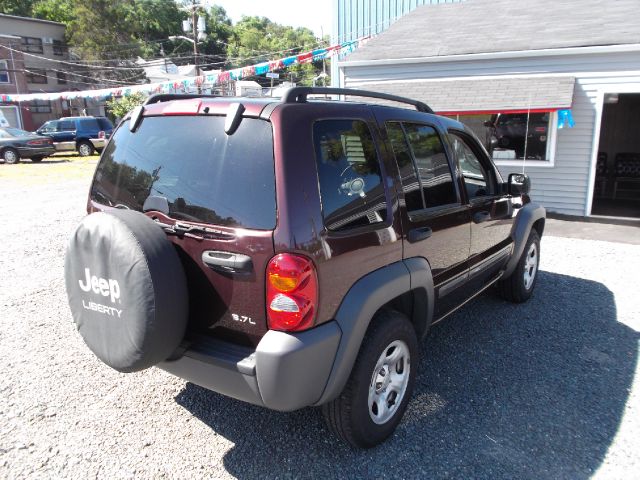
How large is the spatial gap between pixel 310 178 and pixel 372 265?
60 cm

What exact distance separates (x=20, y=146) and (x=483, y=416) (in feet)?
67.8

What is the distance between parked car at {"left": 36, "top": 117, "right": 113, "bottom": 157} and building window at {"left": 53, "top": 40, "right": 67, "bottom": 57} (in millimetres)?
27173

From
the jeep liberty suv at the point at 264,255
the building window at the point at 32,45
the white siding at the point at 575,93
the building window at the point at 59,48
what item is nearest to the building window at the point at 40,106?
the building window at the point at 32,45

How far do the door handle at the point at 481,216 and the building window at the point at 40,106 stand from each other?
42.5 meters

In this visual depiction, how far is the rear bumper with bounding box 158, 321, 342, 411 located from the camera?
2082 mm

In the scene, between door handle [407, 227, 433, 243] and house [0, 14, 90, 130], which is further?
house [0, 14, 90, 130]

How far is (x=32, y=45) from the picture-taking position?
41125 millimetres

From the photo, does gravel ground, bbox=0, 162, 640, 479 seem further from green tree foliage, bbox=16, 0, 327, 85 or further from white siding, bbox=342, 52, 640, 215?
green tree foliage, bbox=16, 0, 327, 85

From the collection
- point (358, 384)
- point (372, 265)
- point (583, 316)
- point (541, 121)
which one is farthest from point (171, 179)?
point (541, 121)

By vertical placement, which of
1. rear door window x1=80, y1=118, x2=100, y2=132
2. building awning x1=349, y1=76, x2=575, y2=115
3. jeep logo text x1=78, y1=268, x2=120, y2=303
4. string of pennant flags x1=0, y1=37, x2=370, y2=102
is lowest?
jeep logo text x1=78, y1=268, x2=120, y2=303

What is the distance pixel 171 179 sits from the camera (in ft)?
8.09

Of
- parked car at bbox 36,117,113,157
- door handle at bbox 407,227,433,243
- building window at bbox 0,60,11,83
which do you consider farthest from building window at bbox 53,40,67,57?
door handle at bbox 407,227,433,243

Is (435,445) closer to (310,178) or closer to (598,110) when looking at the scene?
(310,178)

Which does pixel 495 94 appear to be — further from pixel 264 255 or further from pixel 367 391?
pixel 264 255
